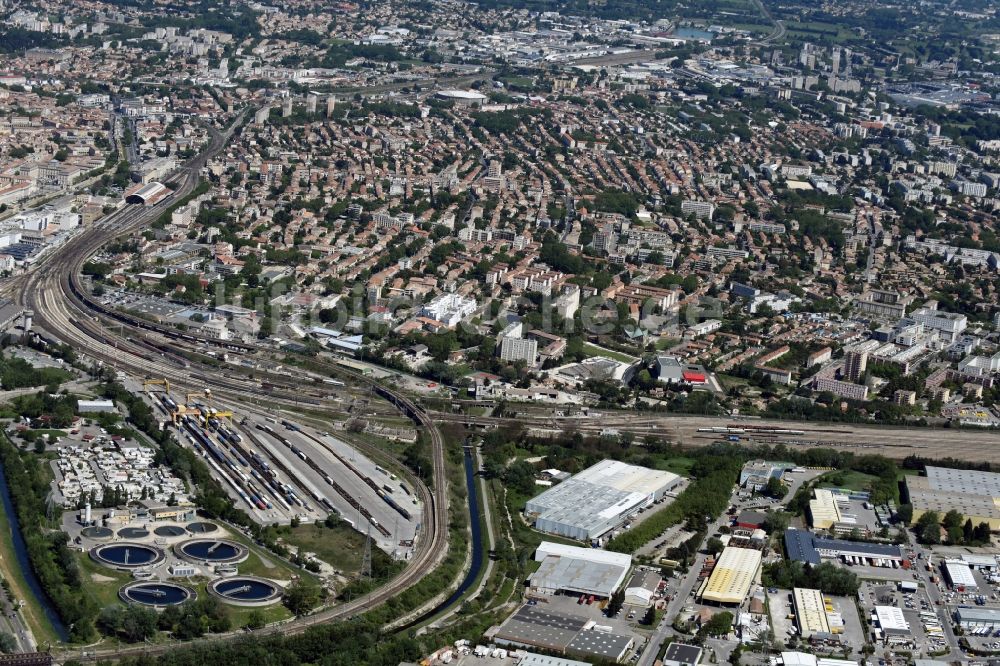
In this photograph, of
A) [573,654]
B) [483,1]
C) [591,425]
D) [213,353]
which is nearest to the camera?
[573,654]

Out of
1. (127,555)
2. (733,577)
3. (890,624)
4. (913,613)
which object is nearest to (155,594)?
(127,555)

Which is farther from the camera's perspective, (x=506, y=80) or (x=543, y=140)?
(x=506, y=80)

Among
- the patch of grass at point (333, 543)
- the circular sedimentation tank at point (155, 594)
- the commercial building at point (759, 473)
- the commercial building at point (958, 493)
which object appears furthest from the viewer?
the commercial building at point (759, 473)

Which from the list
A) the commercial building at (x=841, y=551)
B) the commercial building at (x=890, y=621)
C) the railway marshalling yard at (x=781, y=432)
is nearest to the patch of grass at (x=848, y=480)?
the railway marshalling yard at (x=781, y=432)

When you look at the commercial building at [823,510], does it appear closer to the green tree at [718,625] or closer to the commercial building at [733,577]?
the commercial building at [733,577]

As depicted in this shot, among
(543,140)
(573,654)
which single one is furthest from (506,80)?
(573,654)

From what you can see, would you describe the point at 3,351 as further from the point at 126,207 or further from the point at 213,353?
the point at 126,207
